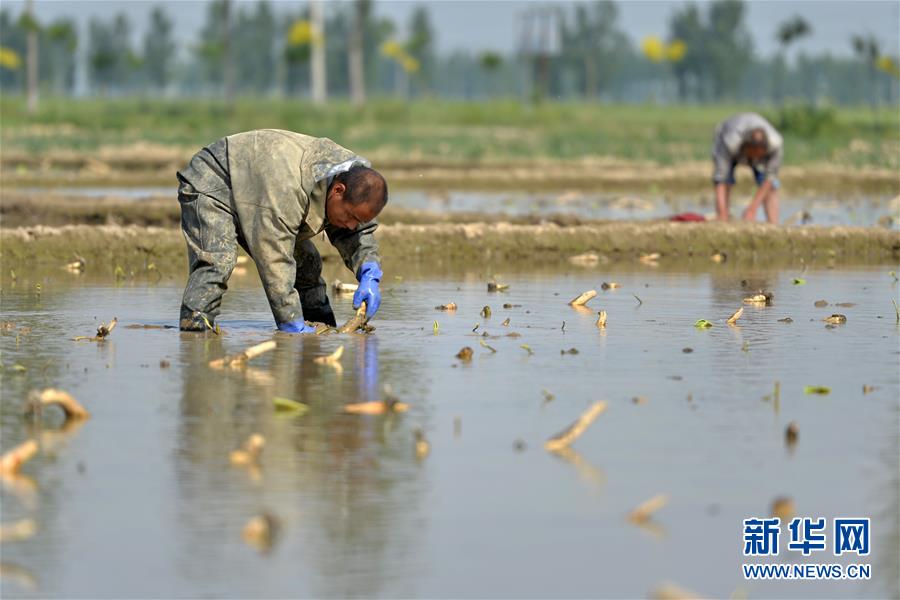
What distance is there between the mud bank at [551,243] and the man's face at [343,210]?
5.34 meters

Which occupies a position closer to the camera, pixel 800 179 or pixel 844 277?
pixel 844 277

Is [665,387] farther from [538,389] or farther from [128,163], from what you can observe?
[128,163]

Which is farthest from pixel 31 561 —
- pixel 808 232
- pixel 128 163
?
pixel 128 163

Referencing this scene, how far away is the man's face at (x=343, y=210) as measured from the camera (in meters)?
9.30

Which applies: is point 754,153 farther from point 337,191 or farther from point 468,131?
point 468,131

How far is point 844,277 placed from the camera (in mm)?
13977

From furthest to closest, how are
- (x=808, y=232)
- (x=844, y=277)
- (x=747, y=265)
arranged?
(x=808, y=232)
(x=747, y=265)
(x=844, y=277)

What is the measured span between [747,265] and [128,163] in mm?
17961

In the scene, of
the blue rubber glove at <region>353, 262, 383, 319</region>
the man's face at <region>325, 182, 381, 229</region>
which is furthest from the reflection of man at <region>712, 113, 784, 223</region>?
the man's face at <region>325, 182, 381, 229</region>

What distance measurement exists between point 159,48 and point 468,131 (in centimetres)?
9232

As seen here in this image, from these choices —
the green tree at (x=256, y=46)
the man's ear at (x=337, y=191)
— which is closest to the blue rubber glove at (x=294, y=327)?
the man's ear at (x=337, y=191)

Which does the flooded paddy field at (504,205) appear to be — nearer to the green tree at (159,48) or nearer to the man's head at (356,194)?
the man's head at (356,194)

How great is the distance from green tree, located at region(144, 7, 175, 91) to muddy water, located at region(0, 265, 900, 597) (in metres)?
129

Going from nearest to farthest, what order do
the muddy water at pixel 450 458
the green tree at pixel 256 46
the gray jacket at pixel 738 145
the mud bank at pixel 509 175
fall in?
the muddy water at pixel 450 458, the gray jacket at pixel 738 145, the mud bank at pixel 509 175, the green tree at pixel 256 46
